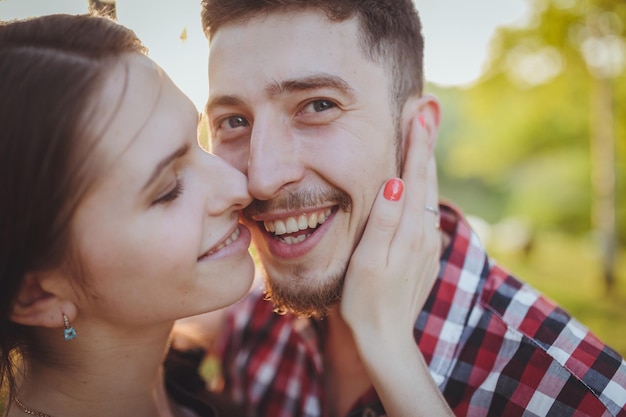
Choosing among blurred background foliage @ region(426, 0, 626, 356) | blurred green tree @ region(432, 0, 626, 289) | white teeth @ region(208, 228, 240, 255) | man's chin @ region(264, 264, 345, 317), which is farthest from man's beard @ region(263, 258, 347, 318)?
blurred green tree @ region(432, 0, 626, 289)

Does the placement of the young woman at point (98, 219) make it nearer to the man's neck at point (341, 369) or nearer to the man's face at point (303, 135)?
the man's face at point (303, 135)

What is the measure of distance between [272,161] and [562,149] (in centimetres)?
1168

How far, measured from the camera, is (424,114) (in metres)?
2.71

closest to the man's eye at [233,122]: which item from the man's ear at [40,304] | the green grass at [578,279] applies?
the man's ear at [40,304]

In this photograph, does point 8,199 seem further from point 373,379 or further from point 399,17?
point 399,17

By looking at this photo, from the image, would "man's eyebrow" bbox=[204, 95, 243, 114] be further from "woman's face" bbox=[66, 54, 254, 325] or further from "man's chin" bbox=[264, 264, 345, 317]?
"man's chin" bbox=[264, 264, 345, 317]

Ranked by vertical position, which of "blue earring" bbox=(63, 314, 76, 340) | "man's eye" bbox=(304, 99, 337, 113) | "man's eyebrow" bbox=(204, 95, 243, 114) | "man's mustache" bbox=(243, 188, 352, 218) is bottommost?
"blue earring" bbox=(63, 314, 76, 340)

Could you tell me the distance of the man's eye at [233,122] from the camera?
7.94ft

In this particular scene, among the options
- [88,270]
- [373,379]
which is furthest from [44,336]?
[373,379]

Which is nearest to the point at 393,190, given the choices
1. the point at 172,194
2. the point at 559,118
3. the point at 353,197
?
the point at 353,197

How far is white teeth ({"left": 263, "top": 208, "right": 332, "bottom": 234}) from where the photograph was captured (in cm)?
235

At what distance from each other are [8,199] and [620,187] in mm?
10944

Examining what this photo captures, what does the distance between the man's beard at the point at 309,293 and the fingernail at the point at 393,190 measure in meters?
0.38

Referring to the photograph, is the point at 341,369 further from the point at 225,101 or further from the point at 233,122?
the point at 225,101
